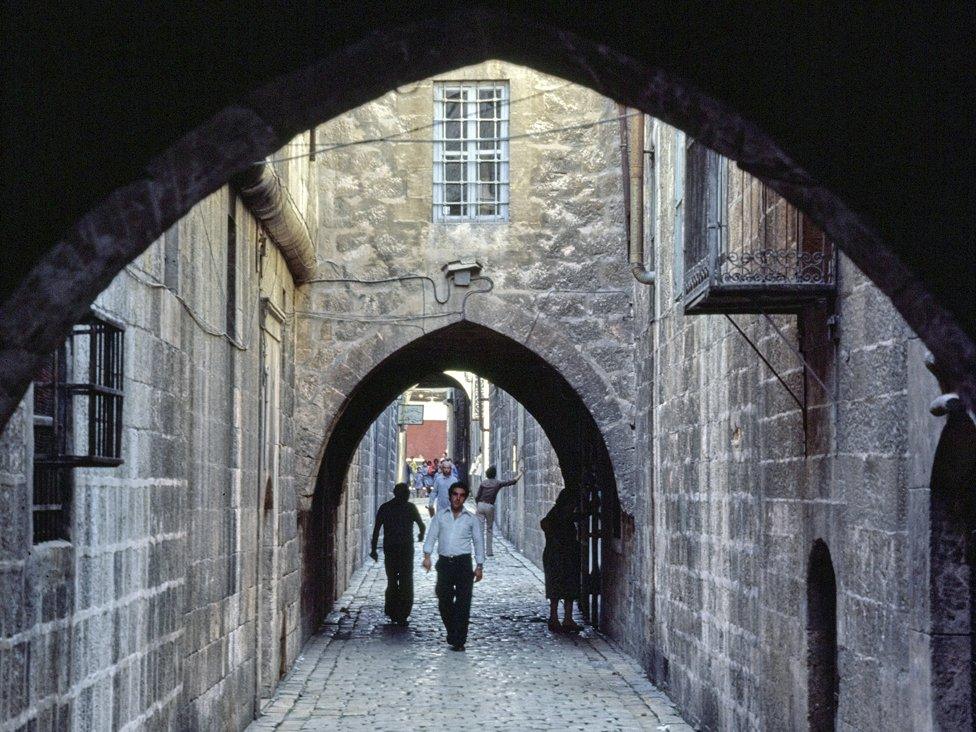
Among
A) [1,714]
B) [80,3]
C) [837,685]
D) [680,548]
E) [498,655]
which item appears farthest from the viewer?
[498,655]

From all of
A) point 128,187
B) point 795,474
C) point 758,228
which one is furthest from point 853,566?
point 128,187

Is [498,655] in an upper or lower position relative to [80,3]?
lower

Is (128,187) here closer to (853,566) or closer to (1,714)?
(1,714)

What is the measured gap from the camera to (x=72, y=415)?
18.3 feet

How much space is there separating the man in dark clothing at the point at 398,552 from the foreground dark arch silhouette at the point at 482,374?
66 cm

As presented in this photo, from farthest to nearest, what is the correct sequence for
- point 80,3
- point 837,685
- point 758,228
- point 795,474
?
1. point 758,228
2. point 795,474
3. point 837,685
4. point 80,3

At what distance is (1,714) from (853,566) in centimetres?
366

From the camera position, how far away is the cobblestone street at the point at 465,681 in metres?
10.9

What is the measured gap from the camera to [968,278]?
3.96 metres

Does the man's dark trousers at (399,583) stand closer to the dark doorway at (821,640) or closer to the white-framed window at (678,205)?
the white-framed window at (678,205)

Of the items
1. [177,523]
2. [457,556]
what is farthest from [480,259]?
[177,523]

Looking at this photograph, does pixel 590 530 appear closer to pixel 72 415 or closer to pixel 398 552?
pixel 398 552

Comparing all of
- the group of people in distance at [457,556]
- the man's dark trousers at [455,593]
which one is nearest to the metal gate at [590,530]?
the group of people in distance at [457,556]

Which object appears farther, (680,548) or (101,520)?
(680,548)
